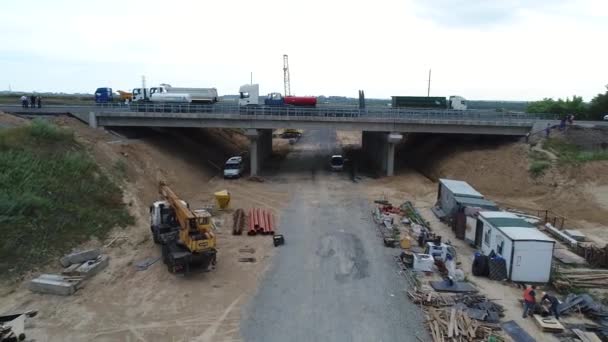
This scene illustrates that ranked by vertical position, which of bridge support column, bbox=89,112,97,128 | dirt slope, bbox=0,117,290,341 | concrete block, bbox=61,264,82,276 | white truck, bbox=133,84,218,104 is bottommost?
dirt slope, bbox=0,117,290,341

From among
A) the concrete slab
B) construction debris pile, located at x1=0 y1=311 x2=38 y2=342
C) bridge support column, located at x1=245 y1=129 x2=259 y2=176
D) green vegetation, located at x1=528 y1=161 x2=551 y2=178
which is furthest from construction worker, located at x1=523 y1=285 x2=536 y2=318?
bridge support column, located at x1=245 y1=129 x2=259 y2=176

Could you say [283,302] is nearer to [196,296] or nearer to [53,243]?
[196,296]

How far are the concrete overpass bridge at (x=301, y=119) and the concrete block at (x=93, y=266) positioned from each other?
943 inches

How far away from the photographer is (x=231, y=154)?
5997 centimetres

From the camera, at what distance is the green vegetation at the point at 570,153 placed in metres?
39.0

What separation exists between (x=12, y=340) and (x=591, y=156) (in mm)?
44284

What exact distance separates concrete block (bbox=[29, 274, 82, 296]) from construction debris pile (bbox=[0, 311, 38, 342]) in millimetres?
2717

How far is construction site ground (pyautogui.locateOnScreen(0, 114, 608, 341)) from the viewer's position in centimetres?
1608

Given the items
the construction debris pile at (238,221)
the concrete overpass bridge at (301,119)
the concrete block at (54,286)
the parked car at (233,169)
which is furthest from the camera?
the parked car at (233,169)

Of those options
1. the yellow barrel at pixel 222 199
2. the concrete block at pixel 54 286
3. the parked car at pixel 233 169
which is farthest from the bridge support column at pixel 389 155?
the concrete block at pixel 54 286

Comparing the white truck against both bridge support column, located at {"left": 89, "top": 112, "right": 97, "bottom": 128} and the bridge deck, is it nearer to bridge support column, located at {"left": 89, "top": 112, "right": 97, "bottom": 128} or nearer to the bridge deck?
the bridge deck

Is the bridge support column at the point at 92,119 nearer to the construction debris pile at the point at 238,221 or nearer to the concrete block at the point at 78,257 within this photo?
the construction debris pile at the point at 238,221

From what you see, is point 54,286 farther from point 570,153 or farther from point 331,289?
point 570,153

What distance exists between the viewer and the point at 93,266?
20.6 meters
